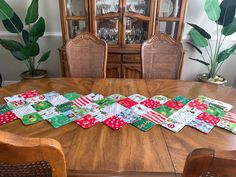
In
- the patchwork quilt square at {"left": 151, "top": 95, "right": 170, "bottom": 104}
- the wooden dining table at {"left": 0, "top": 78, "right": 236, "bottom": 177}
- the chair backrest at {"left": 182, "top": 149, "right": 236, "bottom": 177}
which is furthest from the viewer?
the patchwork quilt square at {"left": 151, "top": 95, "right": 170, "bottom": 104}

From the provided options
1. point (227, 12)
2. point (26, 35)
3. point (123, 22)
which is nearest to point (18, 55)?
point (26, 35)

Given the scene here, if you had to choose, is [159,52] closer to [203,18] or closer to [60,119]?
[60,119]

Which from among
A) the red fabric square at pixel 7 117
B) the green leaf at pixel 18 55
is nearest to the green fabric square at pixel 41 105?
the red fabric square at pixel 7 117

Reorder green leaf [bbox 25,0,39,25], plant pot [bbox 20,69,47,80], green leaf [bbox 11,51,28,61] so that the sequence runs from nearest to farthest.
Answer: green leaf [bbox 25,0,39,25] → green leaf [bbox 11,51,28,61] → plant pot [bbox 20,69,47,80]

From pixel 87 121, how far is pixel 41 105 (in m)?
0.34

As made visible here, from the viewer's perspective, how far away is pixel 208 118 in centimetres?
110

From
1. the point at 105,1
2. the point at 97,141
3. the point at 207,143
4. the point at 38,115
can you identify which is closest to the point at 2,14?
the point at 105,1

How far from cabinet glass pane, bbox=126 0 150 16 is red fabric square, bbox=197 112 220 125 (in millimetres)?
1591

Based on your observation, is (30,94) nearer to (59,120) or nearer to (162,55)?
(59,120)

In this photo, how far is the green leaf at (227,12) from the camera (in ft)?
6.93

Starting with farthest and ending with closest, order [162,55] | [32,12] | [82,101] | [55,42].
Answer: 1. [55,42]
2. [32,12]
3. [162,55]
4. [82,101]

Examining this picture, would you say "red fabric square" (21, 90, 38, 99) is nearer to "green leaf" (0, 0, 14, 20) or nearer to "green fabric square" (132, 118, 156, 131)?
"green fabric square" (132, 118, 156, 131)

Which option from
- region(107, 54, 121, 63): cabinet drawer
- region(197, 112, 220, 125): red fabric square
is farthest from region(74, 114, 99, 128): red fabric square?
region(107, 54, 121, 63): cabinet drawer

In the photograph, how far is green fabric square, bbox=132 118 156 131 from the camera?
3.32 feet
